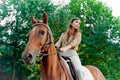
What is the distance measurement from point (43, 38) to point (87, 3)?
29679 mm

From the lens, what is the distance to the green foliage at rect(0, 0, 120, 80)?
25438 mm

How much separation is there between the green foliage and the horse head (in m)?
16.5

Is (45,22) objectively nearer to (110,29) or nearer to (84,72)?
(84,72)

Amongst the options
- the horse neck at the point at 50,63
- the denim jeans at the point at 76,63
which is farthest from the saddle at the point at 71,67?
the horse neck at the point at 50,63

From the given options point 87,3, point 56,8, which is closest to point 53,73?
point 56,8

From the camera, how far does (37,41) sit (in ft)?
21.5

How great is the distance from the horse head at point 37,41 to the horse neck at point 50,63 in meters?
0.22

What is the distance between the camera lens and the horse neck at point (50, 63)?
704 cm

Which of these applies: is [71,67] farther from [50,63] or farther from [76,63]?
[50,63]

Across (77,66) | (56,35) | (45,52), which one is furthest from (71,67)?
(56,35)

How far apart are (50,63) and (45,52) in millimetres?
298

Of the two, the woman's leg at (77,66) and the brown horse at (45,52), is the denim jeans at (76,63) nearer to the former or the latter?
the woman's leg at (77,66)

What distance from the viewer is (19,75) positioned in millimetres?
26609

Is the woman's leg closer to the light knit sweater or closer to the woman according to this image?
the woman
